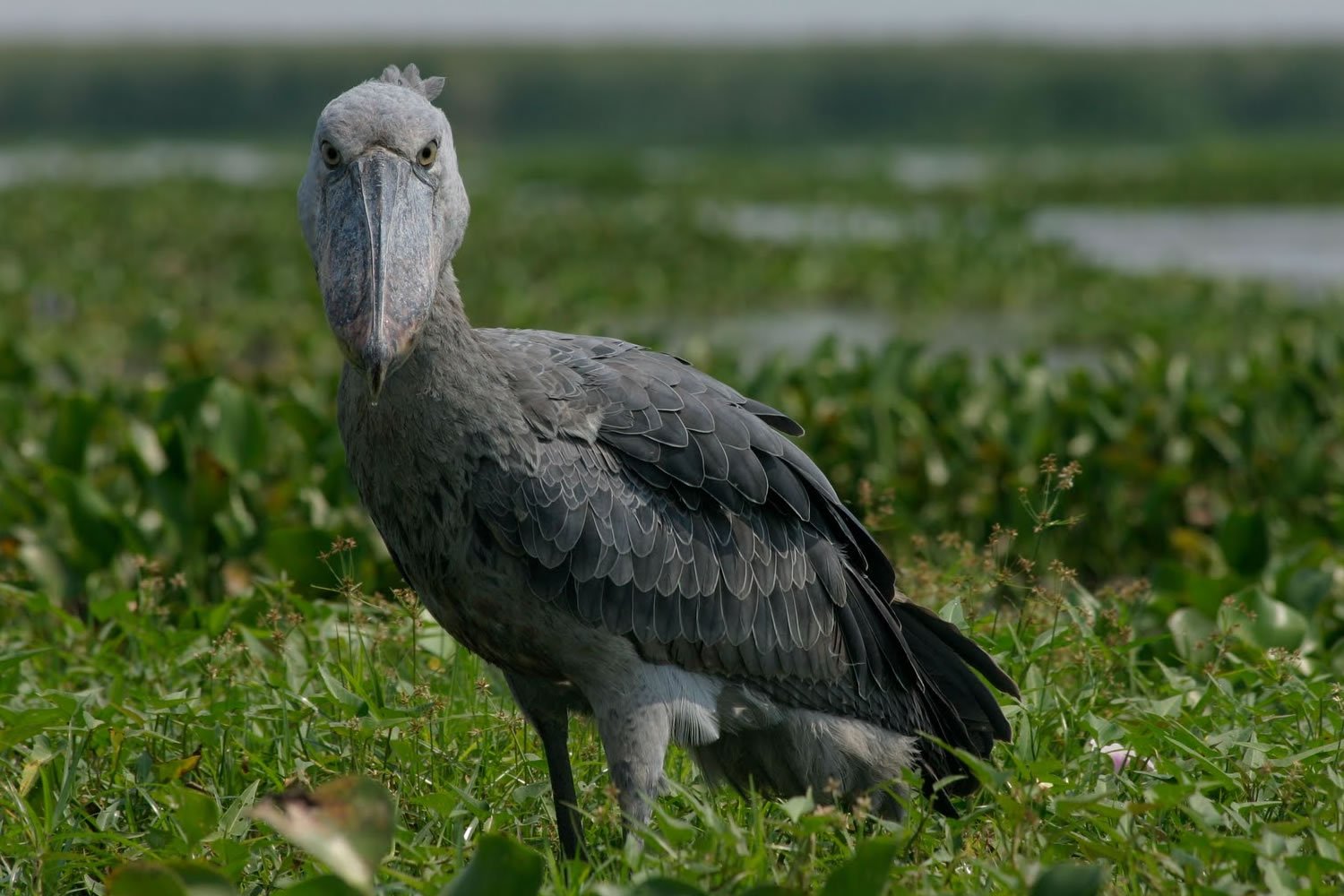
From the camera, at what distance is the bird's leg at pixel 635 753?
2666mm

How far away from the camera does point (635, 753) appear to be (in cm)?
266

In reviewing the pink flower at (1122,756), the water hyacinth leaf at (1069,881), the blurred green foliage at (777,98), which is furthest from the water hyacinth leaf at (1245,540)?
the blurred green foliage at (777,98)

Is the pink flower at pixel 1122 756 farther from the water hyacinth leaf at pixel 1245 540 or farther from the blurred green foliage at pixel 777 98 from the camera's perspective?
the blurred green foliage at pixel 777 98

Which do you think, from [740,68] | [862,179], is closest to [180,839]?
[862,179]

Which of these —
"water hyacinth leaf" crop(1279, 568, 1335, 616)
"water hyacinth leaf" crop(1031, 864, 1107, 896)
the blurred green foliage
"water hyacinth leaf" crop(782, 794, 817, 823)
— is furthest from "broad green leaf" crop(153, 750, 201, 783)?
the blurred green foliage

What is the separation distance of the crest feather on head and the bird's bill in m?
0.33

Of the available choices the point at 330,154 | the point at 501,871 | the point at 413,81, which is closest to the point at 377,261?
the point at 330,154

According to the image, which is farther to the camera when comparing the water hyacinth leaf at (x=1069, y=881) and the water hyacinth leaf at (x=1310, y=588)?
the water hyacinth leaf at (x=1310, y=588)

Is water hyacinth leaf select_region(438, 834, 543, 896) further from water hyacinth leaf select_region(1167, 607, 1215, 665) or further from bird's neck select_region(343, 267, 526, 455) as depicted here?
water hyacinth leaf select_region(1167, 607, 1215, 665)

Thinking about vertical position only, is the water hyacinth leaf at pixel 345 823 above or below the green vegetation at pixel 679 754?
above

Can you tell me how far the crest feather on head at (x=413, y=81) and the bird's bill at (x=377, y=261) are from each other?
0.33m

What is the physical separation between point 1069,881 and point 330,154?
67.0 inches

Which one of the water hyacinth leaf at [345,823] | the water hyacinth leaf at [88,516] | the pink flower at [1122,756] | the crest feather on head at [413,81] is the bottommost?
the water hyacinth leaf at [88,516]

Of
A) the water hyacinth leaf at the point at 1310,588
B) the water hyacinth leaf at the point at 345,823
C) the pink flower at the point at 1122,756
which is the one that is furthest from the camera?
the water hyacinth leaf at the point at 1310,588
